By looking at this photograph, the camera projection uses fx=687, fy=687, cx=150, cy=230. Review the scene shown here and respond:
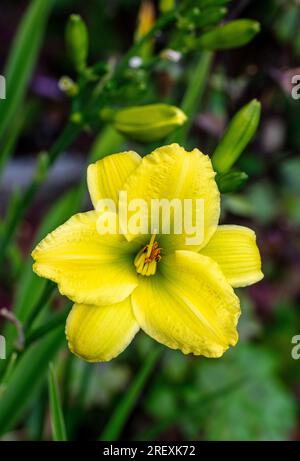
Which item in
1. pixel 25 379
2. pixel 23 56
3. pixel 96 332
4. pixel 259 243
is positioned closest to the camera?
pixel 96 332

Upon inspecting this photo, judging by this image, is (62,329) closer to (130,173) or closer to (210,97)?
(130,173)

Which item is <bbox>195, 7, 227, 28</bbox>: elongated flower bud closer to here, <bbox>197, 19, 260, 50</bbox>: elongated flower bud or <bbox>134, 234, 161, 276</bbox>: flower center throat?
<bbox>197, 19, 260, 50</bbox>: elongated flower bud

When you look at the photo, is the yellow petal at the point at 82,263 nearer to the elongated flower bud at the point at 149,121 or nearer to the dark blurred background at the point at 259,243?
the elongated flower bud at the point at 149,121

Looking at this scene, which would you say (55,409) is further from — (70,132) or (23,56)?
(23,56)

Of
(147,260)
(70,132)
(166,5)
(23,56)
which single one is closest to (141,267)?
(147,260)

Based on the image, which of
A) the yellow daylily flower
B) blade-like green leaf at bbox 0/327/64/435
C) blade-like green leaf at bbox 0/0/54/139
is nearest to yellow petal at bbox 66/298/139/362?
the yellow daylily flower

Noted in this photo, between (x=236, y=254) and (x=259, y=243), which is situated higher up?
(x=236, y=254)
